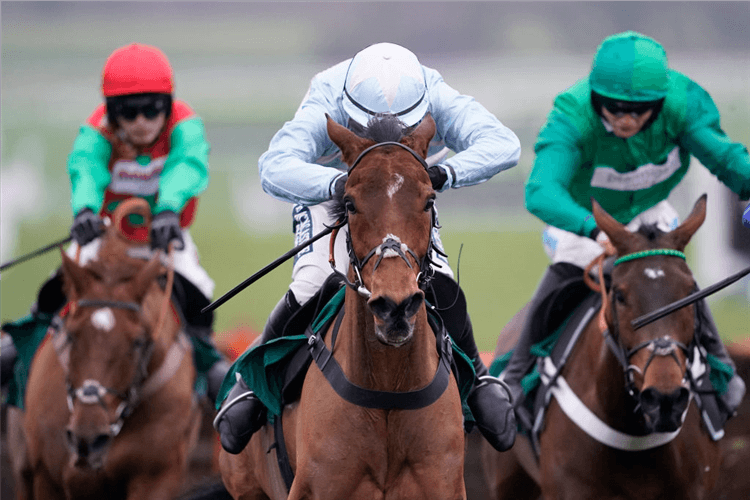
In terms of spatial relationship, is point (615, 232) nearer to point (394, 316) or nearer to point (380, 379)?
point (380, 379)

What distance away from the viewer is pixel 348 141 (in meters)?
3.14

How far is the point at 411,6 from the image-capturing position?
11031 millimetres

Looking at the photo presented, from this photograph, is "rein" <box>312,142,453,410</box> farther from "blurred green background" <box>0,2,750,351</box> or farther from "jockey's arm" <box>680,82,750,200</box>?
"blurred green background" <box>0,2,750,351</box>

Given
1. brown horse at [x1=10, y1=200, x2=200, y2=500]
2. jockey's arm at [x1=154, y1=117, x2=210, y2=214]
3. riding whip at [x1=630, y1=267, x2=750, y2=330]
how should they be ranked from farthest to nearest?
1. jockey's arm at [x1=154, y1=117, x2=210, y2=214]
2. brown horse at [x1=10, y1=200, x2=200, y2=500]
3. riding whip at [x1=630, y1=267, x2=750, y2=330]

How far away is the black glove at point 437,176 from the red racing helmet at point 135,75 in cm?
316

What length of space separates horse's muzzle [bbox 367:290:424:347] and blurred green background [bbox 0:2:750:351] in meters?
A: 6.68

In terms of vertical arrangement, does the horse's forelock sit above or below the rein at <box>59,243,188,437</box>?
above

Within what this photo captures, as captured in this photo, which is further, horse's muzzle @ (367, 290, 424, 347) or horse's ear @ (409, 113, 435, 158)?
horse's ear @ (409, 113, 435, 158)

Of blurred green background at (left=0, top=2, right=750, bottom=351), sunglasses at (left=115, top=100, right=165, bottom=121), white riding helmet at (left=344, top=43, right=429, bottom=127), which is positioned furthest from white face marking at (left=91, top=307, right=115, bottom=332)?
blurred green background at (left=0, top=2, right=750, bottom=351)

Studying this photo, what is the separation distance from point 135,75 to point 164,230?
926mm

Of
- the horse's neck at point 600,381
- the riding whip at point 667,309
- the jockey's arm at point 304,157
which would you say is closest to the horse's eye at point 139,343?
the jockey's arm at point 304,157

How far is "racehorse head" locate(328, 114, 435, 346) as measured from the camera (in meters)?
2.77

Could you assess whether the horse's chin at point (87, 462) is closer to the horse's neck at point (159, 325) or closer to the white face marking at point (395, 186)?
the horse's neck at point (159, 325)

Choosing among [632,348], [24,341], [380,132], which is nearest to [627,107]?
[632,348]
